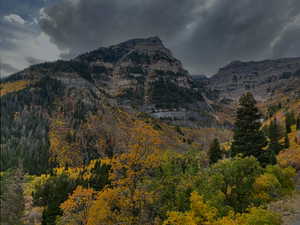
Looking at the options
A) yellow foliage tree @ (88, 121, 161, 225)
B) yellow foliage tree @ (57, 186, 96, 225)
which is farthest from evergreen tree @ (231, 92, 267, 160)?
yellow foliage tree @ (57, 186, 96, 225)

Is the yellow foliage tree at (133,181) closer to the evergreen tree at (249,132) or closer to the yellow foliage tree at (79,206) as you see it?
the yellow foliage tree at (79,206)

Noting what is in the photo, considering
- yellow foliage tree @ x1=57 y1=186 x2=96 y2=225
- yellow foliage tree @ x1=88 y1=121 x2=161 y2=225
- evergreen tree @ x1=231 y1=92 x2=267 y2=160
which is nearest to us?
yellow foliage tree @ x1=88 y1=121 x2=161 y2=225

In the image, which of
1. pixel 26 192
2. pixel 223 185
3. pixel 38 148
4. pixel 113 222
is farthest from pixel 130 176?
pixel 38 148

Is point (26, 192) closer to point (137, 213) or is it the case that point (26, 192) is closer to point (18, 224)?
point (18, 224)

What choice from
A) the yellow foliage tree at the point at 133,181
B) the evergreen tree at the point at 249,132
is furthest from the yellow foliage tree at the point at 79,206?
the evergreen tree at the point at 249,132

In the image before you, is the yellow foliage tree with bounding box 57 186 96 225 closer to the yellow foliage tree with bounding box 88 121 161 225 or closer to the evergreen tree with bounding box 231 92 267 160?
the yellow foliage tree with bounding box 88 121 161 225

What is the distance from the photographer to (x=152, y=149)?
21.2m

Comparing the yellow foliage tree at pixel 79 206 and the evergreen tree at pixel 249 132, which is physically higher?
the evergreen tree at pixel 249 132

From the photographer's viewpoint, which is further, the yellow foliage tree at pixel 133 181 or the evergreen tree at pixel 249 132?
the evergreen tree at pixel 249 132

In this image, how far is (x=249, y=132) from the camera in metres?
32.2

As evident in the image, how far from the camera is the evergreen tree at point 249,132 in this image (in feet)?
103

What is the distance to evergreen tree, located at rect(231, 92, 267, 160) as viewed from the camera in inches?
1240

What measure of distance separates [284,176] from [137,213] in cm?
1710

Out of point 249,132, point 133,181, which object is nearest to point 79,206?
point 133,181
